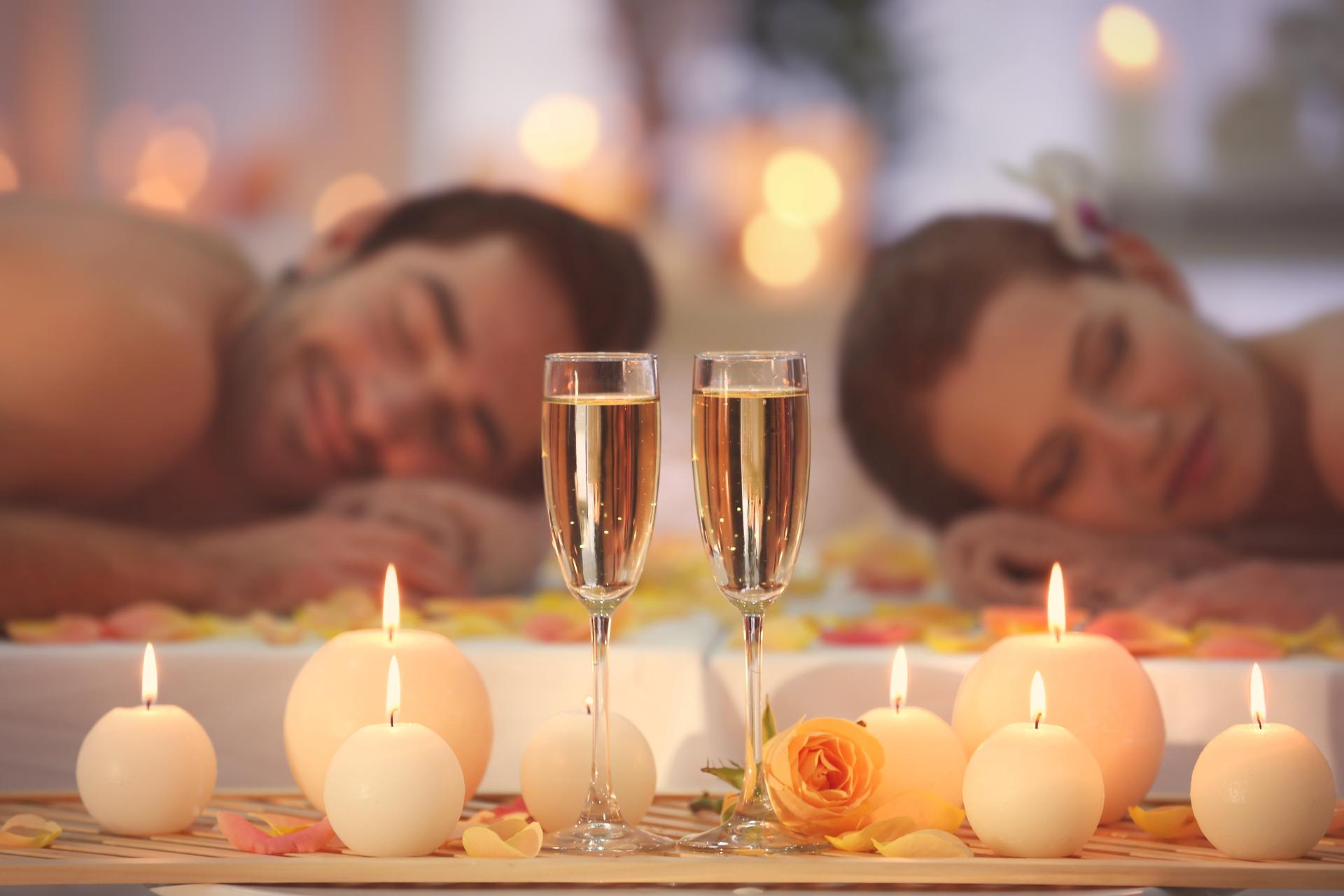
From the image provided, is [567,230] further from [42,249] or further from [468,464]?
[42,249]

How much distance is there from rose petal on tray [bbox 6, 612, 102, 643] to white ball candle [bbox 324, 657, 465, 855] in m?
0.73

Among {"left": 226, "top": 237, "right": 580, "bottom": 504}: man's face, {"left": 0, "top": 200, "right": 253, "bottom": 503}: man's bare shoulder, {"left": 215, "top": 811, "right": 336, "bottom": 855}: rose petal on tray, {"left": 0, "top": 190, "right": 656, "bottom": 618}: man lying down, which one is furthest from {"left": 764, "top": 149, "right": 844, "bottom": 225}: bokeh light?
{"left": 215, "top": 811, "right": 336, "bottom": 855}: rose petal on tray

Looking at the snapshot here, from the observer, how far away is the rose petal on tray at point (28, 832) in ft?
3.76

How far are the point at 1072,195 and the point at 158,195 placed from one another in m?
1.35

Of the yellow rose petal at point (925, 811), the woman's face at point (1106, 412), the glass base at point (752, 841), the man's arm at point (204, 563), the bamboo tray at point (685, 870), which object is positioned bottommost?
the bamboo tray at point (685, 870)

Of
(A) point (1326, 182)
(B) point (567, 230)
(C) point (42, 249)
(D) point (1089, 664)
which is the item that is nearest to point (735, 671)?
(D) point (1089, 664)

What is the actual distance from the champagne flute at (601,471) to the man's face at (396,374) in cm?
104

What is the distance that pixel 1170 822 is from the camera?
3.85 ft

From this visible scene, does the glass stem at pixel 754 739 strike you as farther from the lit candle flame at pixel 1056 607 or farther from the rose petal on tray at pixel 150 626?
the rose petal on tray at pixel 150 626

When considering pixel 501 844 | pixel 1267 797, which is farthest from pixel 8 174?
pixel 1267 797

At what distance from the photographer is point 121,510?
6.83 feet

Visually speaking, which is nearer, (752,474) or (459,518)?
(752,474)

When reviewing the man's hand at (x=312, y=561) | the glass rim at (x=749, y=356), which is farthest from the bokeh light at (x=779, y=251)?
the glass rim at (x=749, y=356)

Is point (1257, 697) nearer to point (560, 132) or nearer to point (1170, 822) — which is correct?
point (1170, 822)
